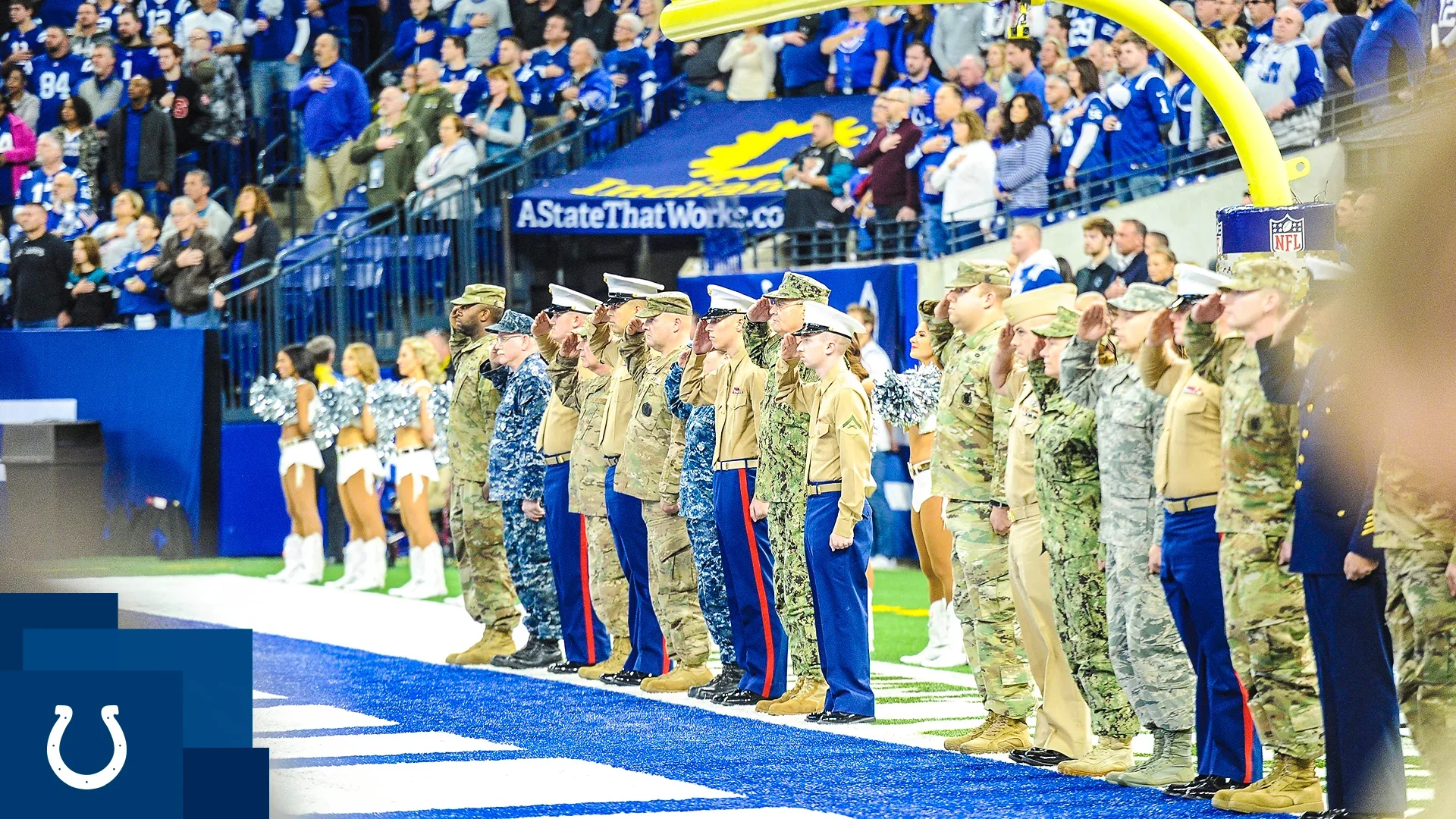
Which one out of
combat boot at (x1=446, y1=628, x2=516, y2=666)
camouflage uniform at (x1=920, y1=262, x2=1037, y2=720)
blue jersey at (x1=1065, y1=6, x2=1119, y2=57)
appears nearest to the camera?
camouflage uniform at (x1=920, y1=262, x2=1037, y2=720)

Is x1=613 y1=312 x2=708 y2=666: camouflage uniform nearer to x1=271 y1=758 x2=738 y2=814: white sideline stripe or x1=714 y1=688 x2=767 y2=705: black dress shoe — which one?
x1=714 y1=688 x2=767 y2=705: black dress shoe

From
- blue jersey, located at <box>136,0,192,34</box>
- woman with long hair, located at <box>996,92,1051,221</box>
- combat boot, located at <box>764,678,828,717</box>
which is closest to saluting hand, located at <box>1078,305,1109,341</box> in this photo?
combat boot, located at <box>764,678,828,717</box>

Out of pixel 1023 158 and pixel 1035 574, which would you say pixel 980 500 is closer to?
pixel 1035 574

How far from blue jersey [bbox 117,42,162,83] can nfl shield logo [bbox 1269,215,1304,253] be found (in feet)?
62.6

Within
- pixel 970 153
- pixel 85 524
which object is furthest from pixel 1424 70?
pixel 85 524

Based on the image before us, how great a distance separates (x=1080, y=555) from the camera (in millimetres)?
7734

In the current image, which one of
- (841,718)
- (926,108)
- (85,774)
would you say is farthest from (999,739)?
(926,108)

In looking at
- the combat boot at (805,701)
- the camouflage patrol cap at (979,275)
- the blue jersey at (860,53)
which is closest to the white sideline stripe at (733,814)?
the combat boot at (805,701)

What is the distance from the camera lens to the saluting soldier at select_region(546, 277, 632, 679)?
440 inches

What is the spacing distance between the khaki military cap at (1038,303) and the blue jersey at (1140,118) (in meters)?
7.72

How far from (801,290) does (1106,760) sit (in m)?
2.98

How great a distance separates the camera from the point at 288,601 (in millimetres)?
15398

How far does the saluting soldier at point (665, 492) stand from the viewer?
1070 cm

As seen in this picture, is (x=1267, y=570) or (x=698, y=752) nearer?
(x=1267, y=570)
